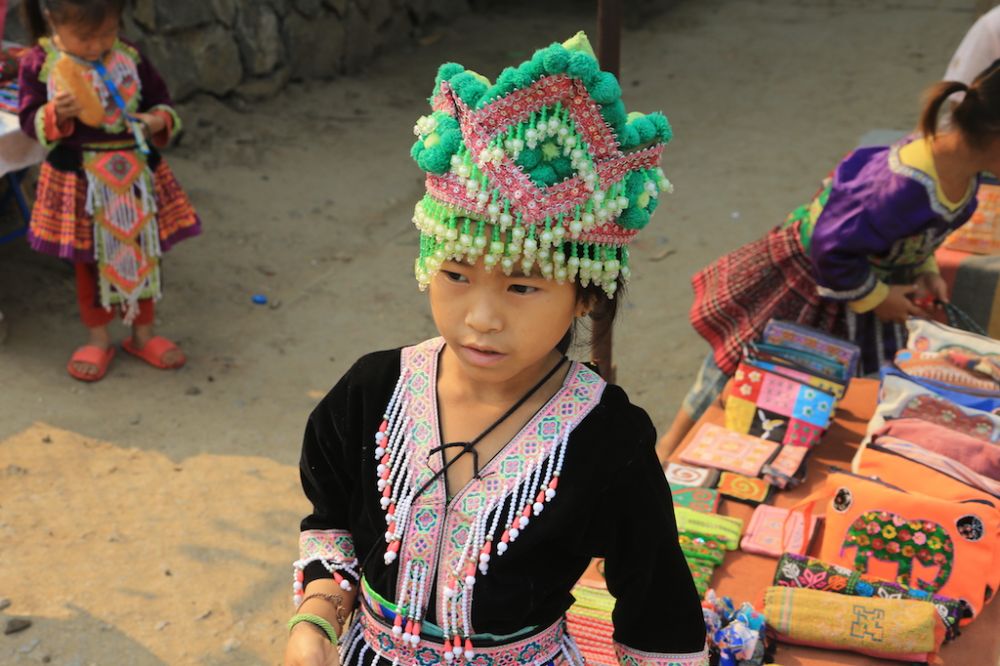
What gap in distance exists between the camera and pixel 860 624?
2611 millimetres

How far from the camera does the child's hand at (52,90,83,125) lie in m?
3.96

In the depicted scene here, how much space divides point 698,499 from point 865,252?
991mm

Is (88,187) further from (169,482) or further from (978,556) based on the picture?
(978,556)

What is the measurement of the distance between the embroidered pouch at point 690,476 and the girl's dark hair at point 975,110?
128 centimetres

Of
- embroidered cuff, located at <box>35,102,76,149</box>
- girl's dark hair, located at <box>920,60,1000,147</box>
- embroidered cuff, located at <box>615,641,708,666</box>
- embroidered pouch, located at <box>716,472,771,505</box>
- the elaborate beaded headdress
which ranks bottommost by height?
embroidered pouch, located at <box>716,472,771,505</box>

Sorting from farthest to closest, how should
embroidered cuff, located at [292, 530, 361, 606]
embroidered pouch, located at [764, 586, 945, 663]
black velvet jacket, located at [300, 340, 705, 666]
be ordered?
embroidered pouch, located at [764, 586, 945, 663] → embroidered cuff, located at [292, 530, 361, 606] → black velvet jacket, located at [300, 340, 705, 666]

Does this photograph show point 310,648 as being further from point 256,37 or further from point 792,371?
point 256,37

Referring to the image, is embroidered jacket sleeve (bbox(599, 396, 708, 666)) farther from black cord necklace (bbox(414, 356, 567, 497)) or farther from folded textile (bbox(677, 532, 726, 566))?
folded textile (bbox(677, 532, 726, 566))

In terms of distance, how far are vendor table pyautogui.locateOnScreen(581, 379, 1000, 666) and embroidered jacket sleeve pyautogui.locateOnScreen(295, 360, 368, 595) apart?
1100mm

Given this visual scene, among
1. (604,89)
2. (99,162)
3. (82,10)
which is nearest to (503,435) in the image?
(604,89)

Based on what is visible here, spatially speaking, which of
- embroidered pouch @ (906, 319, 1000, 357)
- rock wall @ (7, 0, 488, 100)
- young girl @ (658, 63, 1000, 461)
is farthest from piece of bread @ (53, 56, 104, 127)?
embroidered pouch @ (906, 319, 1000, 357)

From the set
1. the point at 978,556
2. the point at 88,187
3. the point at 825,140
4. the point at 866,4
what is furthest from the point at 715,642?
the point at 866,4

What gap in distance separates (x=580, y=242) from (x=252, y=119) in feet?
19.9

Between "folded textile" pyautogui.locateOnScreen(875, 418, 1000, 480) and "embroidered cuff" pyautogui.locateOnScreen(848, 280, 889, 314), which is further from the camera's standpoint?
"embroidered cuff" pyautogui.locateOnScreen(848, 280, 889, 314)
